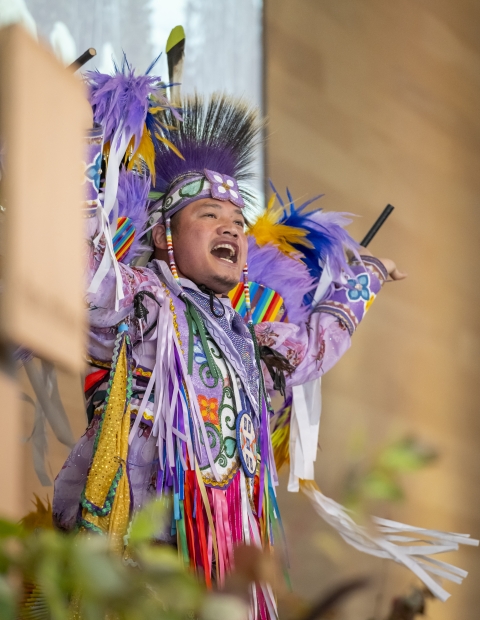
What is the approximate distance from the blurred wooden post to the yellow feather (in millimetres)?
1807

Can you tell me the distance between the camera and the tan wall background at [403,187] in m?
3.42

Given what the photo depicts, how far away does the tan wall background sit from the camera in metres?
3.42

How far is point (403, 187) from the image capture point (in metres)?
3.83

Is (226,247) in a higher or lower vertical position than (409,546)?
higher

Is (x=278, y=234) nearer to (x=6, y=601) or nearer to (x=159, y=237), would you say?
(x=159, y=237)

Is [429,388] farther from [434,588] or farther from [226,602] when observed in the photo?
[226,602]

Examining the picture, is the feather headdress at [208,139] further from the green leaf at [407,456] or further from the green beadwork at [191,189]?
the green leaf at [407,456]

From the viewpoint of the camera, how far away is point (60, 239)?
1.19 ft

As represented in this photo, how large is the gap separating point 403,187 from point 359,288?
176cm

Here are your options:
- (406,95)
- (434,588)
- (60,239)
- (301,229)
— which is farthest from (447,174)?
(60,239)

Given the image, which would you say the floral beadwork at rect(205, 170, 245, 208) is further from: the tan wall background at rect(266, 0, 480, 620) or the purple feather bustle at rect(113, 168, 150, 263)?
the tan wall background at rect(266, 0, 480, 620)

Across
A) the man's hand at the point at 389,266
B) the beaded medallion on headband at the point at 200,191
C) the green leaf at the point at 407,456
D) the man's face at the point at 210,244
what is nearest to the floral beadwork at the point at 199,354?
the man's face at the point at 210,244

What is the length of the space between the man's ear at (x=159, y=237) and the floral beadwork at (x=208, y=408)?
370mm

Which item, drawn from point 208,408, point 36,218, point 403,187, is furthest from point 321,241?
point 36,218
